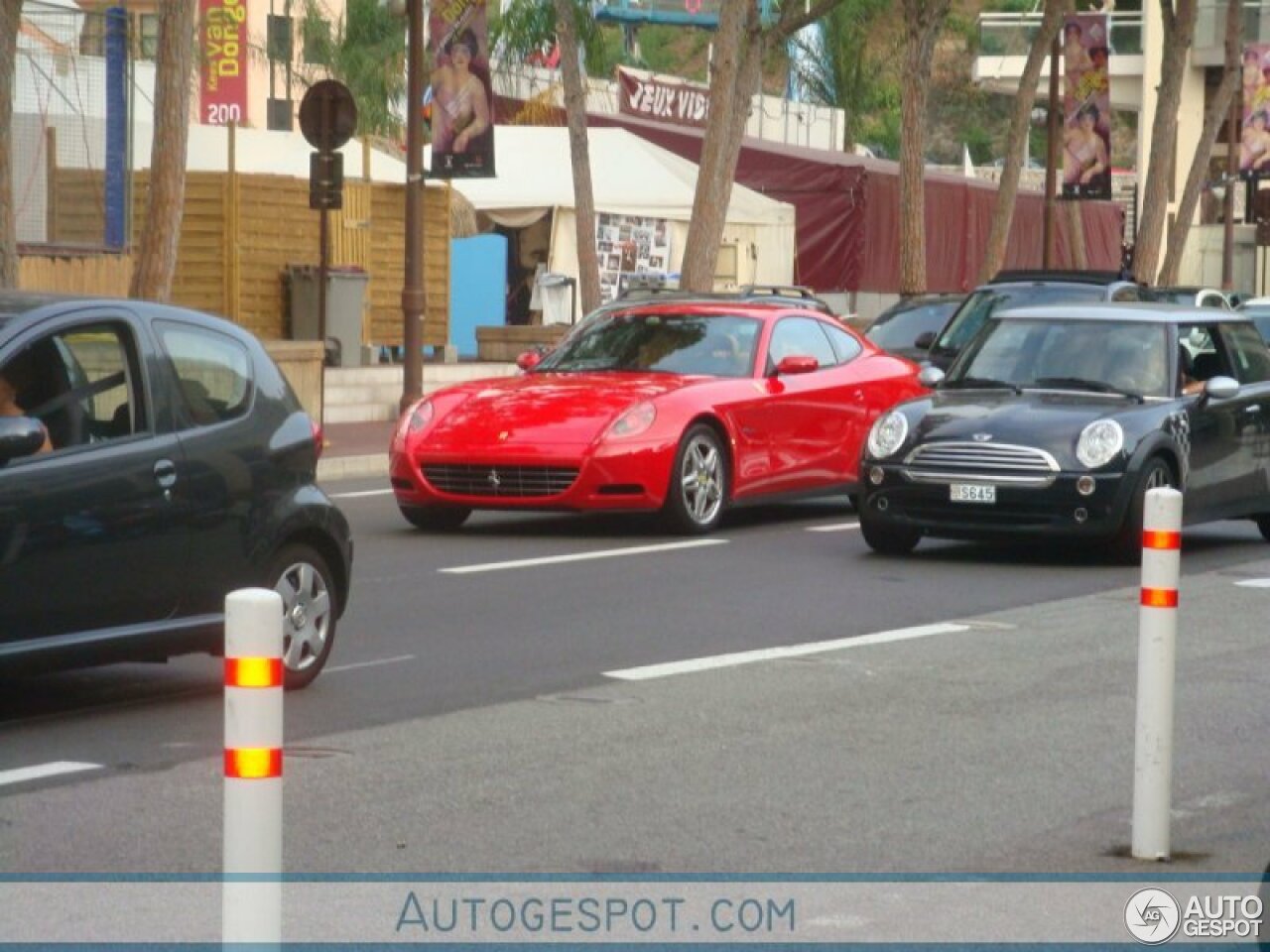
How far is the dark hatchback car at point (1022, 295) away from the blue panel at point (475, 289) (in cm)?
1412

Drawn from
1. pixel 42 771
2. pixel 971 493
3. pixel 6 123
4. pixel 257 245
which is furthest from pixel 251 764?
pixel 257 245

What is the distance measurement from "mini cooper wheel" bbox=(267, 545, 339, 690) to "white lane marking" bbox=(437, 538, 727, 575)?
4.18 meters

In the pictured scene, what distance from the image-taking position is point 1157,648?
705 centimetres

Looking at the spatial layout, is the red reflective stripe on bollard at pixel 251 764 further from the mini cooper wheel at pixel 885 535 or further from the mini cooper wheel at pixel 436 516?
the mini cooper wheel at pixel 436 516

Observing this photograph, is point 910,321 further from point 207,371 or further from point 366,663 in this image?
point 207,371

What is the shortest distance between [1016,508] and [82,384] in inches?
280

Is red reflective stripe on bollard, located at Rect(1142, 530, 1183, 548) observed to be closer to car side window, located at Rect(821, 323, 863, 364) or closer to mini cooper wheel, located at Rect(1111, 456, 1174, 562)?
mini cooper wheel, located at Rect(1111, 456, 1174, 562)

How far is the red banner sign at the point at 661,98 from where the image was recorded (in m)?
55.5

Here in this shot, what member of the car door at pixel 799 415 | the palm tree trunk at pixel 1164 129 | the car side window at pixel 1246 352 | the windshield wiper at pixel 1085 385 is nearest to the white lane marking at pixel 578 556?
the car door at pixel 799 415

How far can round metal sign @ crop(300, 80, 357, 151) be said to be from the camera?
2597 cm

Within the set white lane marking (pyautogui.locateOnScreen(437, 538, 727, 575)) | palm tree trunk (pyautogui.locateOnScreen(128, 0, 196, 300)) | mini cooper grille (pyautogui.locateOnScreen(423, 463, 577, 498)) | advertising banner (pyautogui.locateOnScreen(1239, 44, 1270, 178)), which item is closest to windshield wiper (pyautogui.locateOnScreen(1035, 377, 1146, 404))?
white lane marking (pyautogui.locateOnScreen(437, 538, 727, 575))

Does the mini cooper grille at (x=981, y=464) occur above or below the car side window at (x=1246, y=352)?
below

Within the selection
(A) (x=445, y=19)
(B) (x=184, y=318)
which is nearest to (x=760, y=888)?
(B) (x=184, y=318)

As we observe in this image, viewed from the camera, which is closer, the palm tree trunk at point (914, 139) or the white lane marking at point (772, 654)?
the white lane marking at point (772, 654)
